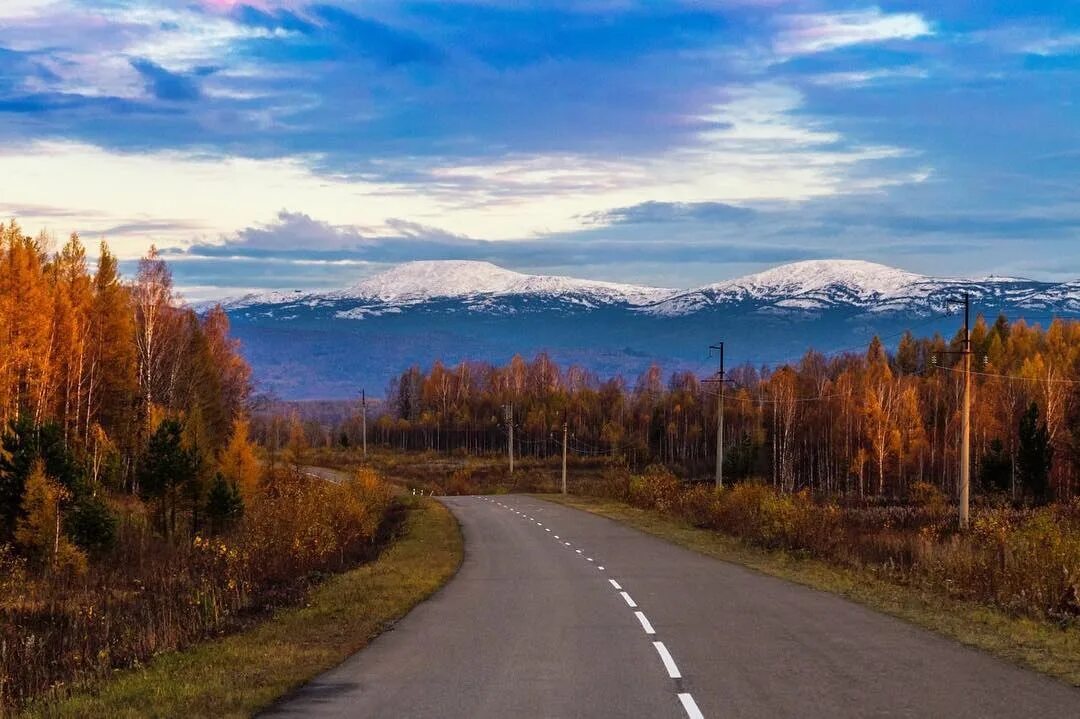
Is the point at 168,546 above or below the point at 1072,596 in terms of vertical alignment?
below

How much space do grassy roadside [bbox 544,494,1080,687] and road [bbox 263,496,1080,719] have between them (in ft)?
1.60

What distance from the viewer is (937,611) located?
17.4 meters

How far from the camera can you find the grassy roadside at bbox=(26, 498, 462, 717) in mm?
10133

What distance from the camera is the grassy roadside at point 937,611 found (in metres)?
13.0

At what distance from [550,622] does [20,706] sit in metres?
7.65

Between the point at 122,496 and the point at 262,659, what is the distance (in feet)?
187

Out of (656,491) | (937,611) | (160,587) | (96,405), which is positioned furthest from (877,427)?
(937,611)

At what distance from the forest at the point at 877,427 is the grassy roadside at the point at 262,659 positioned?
4619 cm

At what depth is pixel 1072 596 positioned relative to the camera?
1794cm

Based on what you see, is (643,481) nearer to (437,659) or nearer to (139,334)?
(139,334)

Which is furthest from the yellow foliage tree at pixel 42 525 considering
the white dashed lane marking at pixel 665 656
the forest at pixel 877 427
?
the forest at pixel 877 427

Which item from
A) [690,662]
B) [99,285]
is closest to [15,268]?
[99,285]

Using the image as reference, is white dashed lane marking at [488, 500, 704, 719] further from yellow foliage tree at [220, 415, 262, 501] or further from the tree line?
yellow foliage tree at [220, 415, 262, 501]

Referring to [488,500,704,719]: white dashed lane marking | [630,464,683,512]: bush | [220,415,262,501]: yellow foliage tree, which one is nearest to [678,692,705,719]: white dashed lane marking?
[488,500,704,719]: white dashed lane marking
